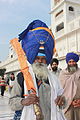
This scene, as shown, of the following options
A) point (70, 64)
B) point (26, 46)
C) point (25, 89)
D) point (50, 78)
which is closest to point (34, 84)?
point (25, 89)

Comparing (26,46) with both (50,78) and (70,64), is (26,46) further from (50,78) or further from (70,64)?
(70,64)

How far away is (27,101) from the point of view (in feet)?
4.27

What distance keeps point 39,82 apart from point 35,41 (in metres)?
0.35

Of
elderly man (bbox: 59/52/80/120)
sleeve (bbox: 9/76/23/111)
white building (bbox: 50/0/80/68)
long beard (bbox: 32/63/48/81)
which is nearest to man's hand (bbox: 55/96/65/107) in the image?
long beard (bbox: 32/63/48/81)

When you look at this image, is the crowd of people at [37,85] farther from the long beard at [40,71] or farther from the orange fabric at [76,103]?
the orange fabric at [76,103]

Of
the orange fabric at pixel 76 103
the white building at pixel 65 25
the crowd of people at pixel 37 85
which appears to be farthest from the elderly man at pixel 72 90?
the white building at pixel 65 25

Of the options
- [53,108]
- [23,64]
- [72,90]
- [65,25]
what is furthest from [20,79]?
[65,25]

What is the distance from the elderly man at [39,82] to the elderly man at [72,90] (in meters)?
0.99

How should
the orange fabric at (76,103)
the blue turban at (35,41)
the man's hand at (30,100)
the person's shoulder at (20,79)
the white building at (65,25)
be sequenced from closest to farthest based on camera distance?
the man's hand at (30,100) → the person's shoulder at (20,79) → the blue turban at (35,41) → the orange fabric at (76,103) → the white building at (65,25)

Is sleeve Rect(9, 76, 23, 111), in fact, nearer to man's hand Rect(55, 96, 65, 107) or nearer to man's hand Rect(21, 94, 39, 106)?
man's hand Rect(21, 94, 39, 106)

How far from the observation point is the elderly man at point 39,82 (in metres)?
1.39

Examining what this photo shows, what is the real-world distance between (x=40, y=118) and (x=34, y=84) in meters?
0.26

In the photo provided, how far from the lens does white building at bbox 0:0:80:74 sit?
1717 centimetres

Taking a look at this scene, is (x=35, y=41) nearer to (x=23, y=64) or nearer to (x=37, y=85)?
(x=23, y=64)
